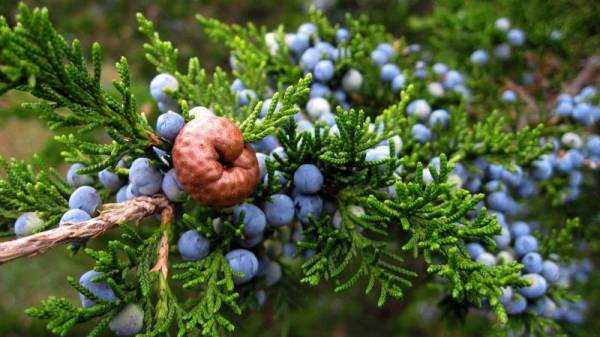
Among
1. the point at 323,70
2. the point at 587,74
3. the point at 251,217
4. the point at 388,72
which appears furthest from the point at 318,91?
the point at 587,74

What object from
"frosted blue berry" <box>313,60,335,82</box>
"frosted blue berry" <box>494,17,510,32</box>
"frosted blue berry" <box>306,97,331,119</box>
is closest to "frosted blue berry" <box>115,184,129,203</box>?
"frosted blue berry" <box>306,97,331,119</box>

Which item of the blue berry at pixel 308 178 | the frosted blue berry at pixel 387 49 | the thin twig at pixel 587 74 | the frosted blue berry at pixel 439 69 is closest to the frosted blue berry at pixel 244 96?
the blue berry at pixel 308 178

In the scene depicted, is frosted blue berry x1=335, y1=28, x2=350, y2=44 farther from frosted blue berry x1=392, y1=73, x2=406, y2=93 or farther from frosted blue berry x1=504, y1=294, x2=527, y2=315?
frosted blue berry x1=504, y1=294, x2=527, y2=315

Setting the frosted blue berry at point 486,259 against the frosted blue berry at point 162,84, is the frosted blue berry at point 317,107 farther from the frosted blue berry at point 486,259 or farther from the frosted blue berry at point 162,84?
the frosted blue berry at point 486,259

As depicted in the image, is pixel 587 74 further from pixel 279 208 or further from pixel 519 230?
pixel 279 208

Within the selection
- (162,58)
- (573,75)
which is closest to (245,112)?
(162,58)

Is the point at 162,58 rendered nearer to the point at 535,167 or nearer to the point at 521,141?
the point at 521,141
